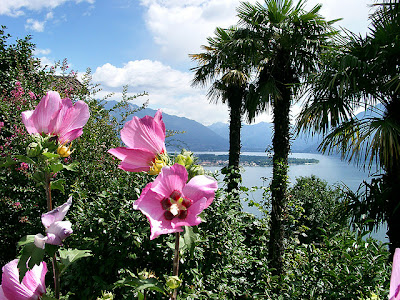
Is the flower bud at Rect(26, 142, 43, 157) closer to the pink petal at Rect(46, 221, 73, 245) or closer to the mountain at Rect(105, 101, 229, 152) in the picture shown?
the pink petal at Rect(46, 221, 73, 245)

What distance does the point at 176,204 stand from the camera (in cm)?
52

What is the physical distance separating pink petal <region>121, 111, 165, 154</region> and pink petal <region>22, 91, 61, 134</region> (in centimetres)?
20

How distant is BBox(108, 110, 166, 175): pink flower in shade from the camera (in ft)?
1.86

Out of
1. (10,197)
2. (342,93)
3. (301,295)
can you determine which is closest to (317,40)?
(342,93)

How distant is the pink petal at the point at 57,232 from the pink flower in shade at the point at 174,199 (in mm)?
170

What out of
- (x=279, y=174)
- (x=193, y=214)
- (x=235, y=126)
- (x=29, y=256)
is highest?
(x=235, y=126)

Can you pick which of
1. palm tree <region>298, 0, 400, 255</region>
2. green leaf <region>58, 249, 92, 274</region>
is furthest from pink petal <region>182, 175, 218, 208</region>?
palm tree <region>298, 0, 400, 255</region>

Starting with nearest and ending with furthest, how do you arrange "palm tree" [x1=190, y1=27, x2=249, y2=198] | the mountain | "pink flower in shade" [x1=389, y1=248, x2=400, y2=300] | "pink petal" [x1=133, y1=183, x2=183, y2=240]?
"pink flower in shade" [x1=389, y1=248, x2=400, y2=300], "pink petal" [x1=133, y1=183, x2=183, y2=240], the mountain, "palm tree" [x1=190, y1=27, x2=249, y2=198]

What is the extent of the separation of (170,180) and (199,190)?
0.18 ft

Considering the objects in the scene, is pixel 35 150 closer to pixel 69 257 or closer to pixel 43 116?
pixel 43 116

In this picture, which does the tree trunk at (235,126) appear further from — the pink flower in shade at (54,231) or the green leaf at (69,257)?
the pink flower in shade at (54,231)

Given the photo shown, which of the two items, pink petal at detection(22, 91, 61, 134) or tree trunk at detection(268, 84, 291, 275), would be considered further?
tree trunk at detection(268, 84, 291, 275)

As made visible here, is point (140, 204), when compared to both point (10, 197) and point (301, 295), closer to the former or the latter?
point (301, 295)

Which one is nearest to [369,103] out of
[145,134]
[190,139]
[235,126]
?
[235,126]
